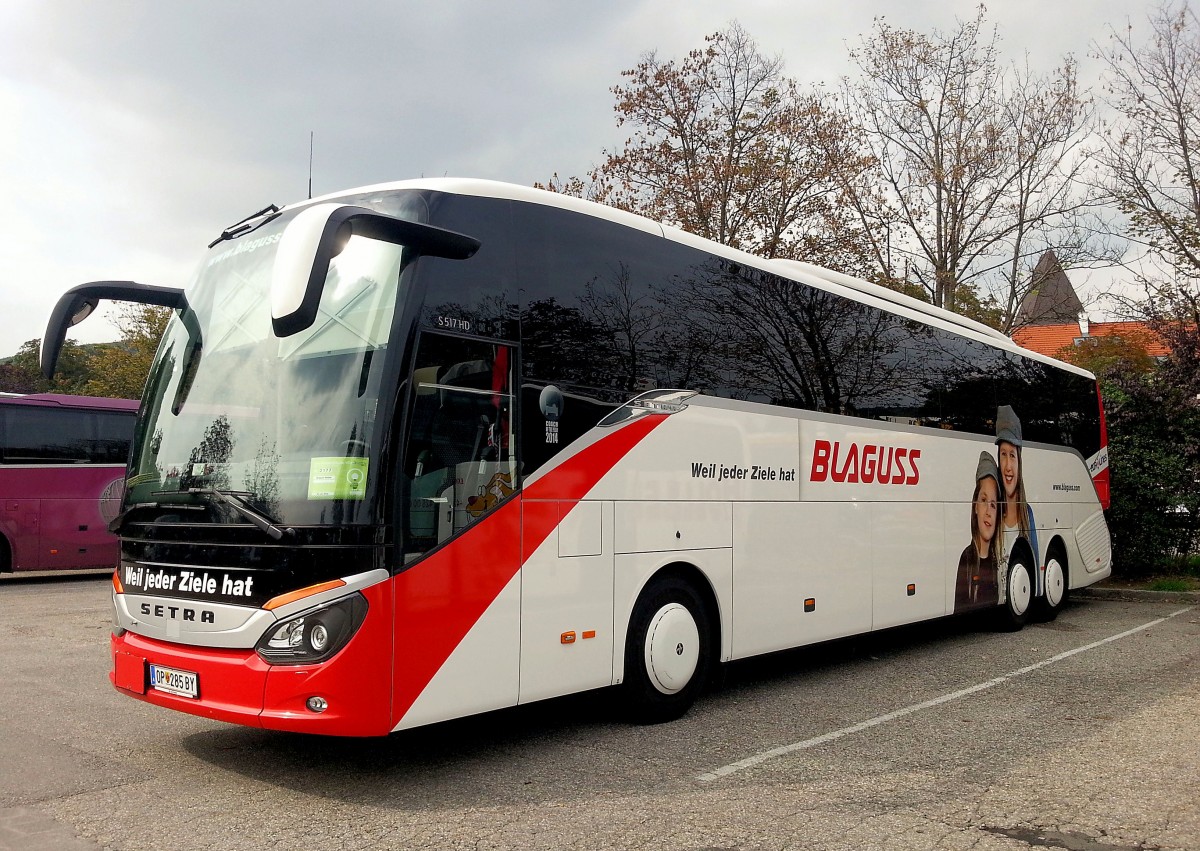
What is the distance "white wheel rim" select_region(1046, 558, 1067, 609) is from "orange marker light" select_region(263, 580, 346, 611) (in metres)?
10.4

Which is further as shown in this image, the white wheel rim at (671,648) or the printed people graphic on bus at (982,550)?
the printed people graphic on bus at (982,550)

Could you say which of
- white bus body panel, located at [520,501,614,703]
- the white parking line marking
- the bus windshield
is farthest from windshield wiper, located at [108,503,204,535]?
the white parking line marking

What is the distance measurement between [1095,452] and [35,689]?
535 inches

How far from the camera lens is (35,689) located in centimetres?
811

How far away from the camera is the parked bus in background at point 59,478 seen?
17391 mm

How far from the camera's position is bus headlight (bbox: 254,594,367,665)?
507 cm

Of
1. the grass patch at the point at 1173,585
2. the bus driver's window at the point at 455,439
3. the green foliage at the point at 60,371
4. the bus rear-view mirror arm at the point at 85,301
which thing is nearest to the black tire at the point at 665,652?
the bus driver's window at the point at 455,439

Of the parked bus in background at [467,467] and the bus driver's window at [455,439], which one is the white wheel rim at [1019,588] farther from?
the bus driver's window at [455,439]

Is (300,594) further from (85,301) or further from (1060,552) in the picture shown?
(1060,552)

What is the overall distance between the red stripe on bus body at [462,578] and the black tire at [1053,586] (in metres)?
8.70

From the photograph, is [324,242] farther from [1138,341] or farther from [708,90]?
[1138,341]

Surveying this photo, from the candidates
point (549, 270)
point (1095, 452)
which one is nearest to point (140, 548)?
point (549, 270)

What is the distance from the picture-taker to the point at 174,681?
556 cm

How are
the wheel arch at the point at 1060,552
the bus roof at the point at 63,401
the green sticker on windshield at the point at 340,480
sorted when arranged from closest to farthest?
the green sticker on windshield at the point at 340,480 → the wheel arch at the point at 1060,552 → the bus roof at the point at 63,401
